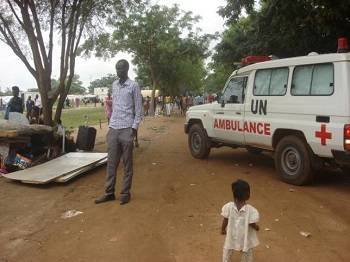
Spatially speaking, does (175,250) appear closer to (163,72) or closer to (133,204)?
(133,204)

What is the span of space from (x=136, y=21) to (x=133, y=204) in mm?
28035

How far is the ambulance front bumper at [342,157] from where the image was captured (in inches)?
297

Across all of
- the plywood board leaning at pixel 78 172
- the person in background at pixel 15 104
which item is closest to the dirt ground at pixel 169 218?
the plywood board leaning at pixel 78 172

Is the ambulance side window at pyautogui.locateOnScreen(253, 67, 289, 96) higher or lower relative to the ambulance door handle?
higher

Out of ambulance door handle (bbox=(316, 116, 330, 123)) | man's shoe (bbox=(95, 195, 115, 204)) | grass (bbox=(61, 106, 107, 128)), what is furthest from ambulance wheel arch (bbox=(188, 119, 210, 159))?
grass (bbox=(61, 106, 107, 128))

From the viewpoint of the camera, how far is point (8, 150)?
33.2ft

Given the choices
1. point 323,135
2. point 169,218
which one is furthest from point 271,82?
point 169,218

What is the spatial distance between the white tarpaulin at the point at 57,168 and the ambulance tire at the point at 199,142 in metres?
2.21

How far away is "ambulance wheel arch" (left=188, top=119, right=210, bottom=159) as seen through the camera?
1153cm

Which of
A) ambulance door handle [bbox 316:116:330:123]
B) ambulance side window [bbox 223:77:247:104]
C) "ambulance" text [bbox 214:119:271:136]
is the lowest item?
"ambulance" text [bbox 214:119:271:136]

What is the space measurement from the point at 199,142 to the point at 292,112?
11.7 feet

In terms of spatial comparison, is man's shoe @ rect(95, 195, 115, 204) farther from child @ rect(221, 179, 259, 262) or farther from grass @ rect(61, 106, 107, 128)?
grass @ rect(61, 106, 107, 128)

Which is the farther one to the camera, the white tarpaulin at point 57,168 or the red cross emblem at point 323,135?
the white tarpaulin at point 57,168

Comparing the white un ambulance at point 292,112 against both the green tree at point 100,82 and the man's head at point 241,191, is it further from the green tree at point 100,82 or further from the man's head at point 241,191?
the green tree at point 100,82
